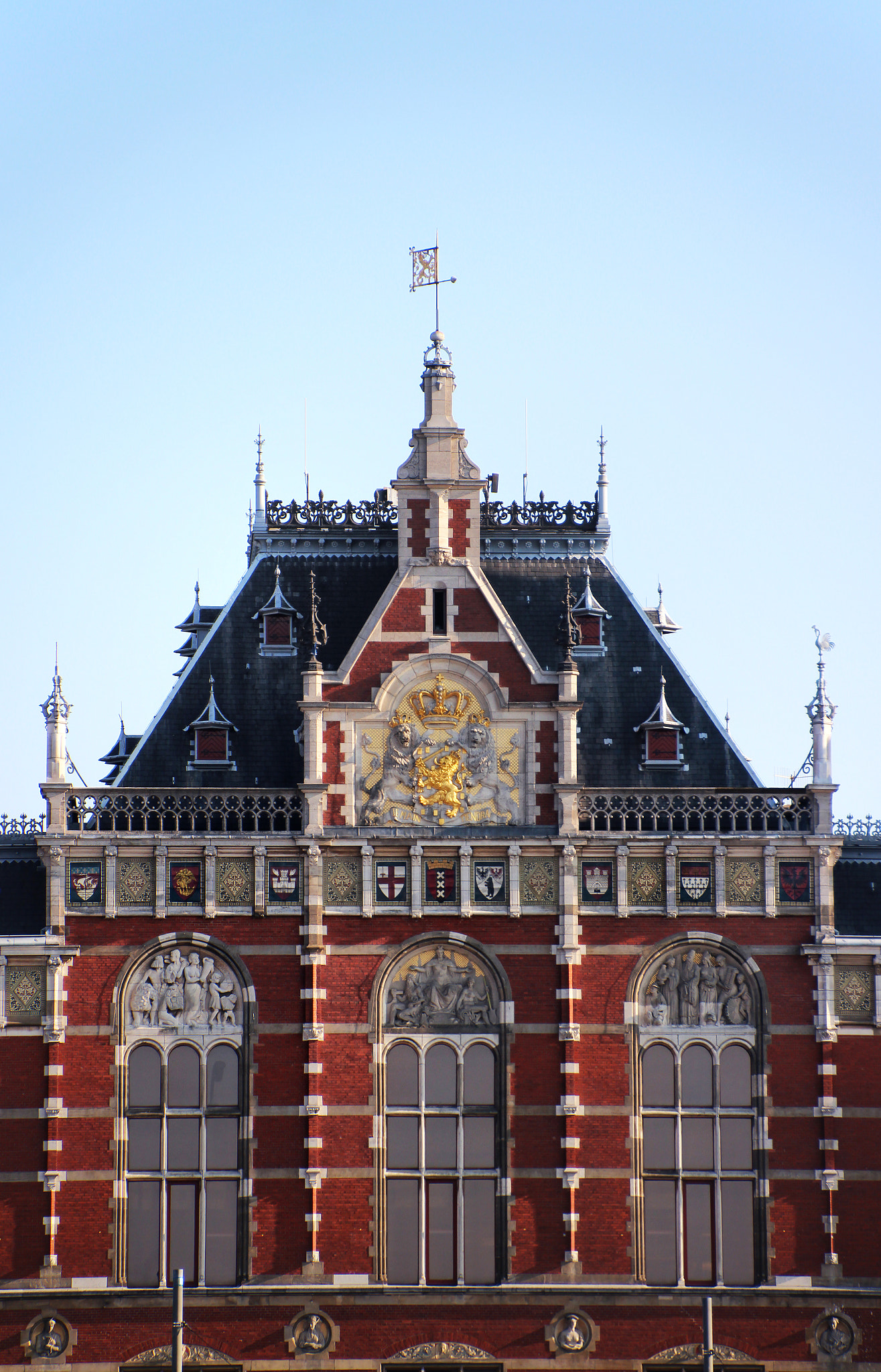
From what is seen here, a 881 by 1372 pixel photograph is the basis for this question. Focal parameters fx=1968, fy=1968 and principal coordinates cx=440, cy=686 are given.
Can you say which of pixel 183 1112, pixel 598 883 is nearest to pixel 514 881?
pixel 598 883

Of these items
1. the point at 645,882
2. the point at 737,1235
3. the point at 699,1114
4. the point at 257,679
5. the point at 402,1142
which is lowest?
the point at 737,1235

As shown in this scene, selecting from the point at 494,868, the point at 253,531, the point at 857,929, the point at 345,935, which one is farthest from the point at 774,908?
the point at 253,531

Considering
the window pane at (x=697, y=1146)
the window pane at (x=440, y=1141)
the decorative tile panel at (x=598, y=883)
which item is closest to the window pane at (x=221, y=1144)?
the window pane at (x=440, y=1141)

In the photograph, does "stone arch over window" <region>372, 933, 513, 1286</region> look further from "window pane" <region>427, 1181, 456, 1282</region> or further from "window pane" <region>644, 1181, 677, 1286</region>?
"window pane" <region>644, 1181, 677, 1286</region>

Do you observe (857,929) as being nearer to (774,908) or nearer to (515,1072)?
(774,908)

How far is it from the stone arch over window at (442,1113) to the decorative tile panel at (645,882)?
132 inches

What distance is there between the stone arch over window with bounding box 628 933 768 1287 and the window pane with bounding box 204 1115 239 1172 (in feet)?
28.1

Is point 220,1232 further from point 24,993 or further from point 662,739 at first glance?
point 662,739

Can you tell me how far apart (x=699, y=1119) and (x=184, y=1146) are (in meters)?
11.1

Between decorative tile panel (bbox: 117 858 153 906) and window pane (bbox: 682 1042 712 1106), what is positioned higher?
decorative tile panel (bbox: 117 858 153 906)

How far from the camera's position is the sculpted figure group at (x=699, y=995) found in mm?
42688

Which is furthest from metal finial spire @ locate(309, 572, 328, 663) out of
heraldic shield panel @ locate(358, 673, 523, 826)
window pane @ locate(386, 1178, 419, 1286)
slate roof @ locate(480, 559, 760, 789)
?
window pane @ locate(386, 1178, 419, 1286)

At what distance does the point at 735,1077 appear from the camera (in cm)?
4259

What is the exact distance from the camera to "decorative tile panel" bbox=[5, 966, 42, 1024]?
42.3 m
